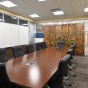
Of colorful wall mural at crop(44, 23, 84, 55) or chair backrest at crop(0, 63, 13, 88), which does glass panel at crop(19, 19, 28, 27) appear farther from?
chair backrest at crop(0, 63, 13, 88)

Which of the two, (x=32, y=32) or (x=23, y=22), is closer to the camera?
(x=23, y=22)

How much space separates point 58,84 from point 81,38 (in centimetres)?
677

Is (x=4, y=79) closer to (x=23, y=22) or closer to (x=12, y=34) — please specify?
(x=12, y=34)

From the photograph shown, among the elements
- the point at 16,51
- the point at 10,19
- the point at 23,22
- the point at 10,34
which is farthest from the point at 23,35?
the point at 16,51

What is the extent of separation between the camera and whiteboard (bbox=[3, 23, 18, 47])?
230 inches

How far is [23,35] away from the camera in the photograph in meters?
7.61

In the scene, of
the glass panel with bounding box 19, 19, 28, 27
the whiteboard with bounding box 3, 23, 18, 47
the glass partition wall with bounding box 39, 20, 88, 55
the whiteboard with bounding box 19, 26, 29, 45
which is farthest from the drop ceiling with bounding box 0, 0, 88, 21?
the glass partition wall with bounding box 39, 20, 88, 55

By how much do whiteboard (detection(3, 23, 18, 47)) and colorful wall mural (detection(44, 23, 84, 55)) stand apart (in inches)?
115

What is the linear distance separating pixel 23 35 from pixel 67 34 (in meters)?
3.37

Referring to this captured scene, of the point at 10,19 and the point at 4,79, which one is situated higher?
the point at 10,19

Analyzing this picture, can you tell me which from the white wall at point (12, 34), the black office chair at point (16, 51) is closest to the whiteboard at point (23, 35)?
the white wall at point (12, 34)

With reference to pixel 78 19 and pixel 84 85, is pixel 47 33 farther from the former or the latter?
pixel 84 85

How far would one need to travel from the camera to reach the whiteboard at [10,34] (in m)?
5.83

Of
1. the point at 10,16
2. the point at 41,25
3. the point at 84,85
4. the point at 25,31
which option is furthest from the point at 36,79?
the point at 41,25
